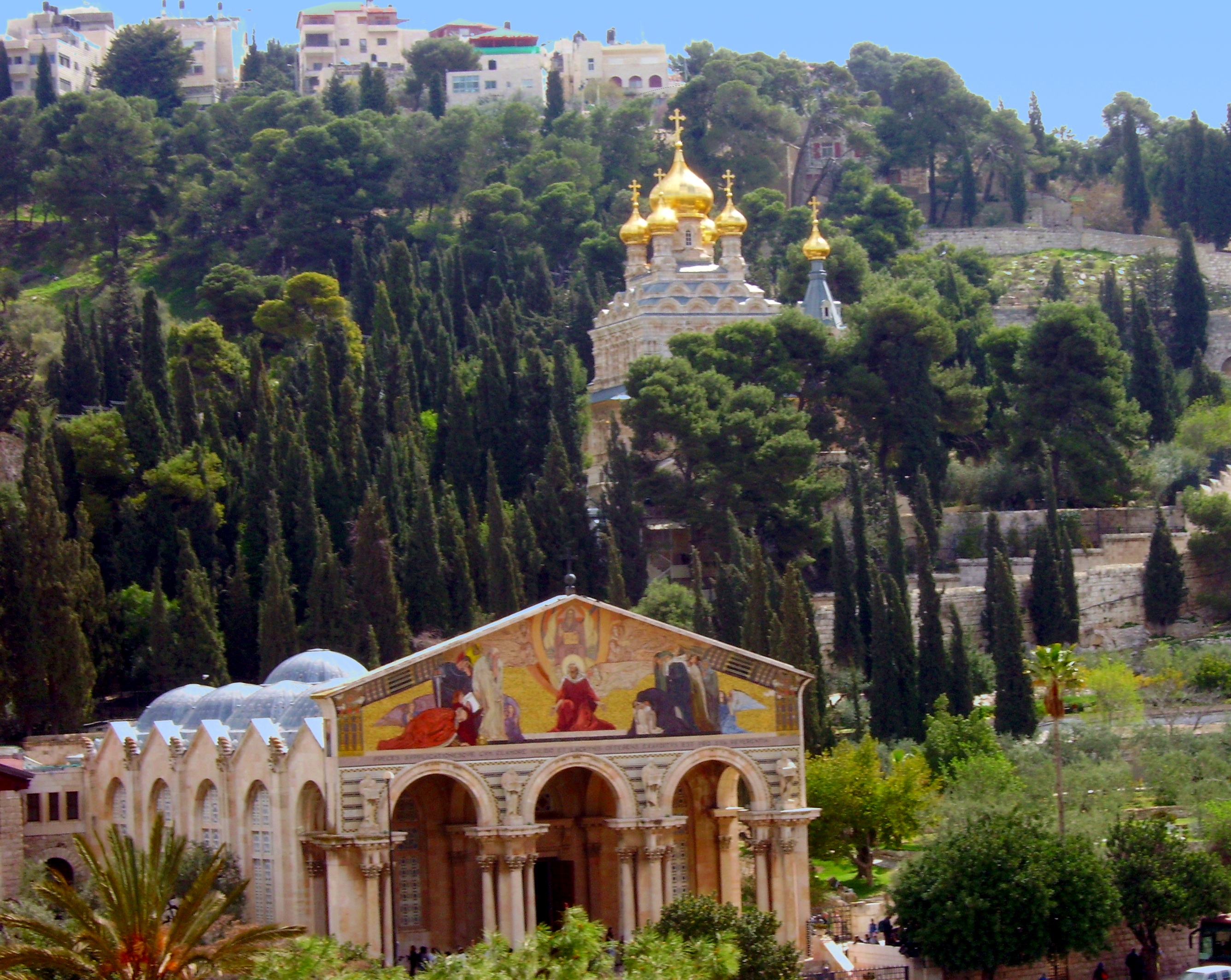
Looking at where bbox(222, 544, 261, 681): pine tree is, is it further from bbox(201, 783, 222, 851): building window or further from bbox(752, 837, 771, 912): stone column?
bbox(752, 837, 771, 912): stone column

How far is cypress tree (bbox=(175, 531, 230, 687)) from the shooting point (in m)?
57.9

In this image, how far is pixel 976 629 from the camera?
6906 cm

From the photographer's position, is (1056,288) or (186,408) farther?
(1056,288)

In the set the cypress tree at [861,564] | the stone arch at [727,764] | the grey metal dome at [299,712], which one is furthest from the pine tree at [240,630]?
the stone arch at [727,764]

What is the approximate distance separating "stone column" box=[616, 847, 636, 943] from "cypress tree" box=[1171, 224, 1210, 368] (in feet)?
193

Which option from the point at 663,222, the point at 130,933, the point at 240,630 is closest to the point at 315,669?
the point at 240,630

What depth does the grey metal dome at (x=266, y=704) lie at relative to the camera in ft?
155

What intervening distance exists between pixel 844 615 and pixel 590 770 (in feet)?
71.3

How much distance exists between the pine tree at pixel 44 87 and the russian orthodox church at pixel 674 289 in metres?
41.2

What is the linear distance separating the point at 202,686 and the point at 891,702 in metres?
17.6

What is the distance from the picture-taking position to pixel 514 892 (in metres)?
42.7

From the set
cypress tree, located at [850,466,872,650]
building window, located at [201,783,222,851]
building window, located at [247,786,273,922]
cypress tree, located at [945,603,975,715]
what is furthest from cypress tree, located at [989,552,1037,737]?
building window, located at [247,786,273,922]

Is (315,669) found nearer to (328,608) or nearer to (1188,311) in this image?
(328,608)

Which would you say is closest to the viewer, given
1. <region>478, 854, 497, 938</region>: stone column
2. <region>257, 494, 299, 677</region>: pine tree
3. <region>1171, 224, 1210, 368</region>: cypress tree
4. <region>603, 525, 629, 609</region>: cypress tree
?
<region>478, 854, 497, 938</region>: stone column
